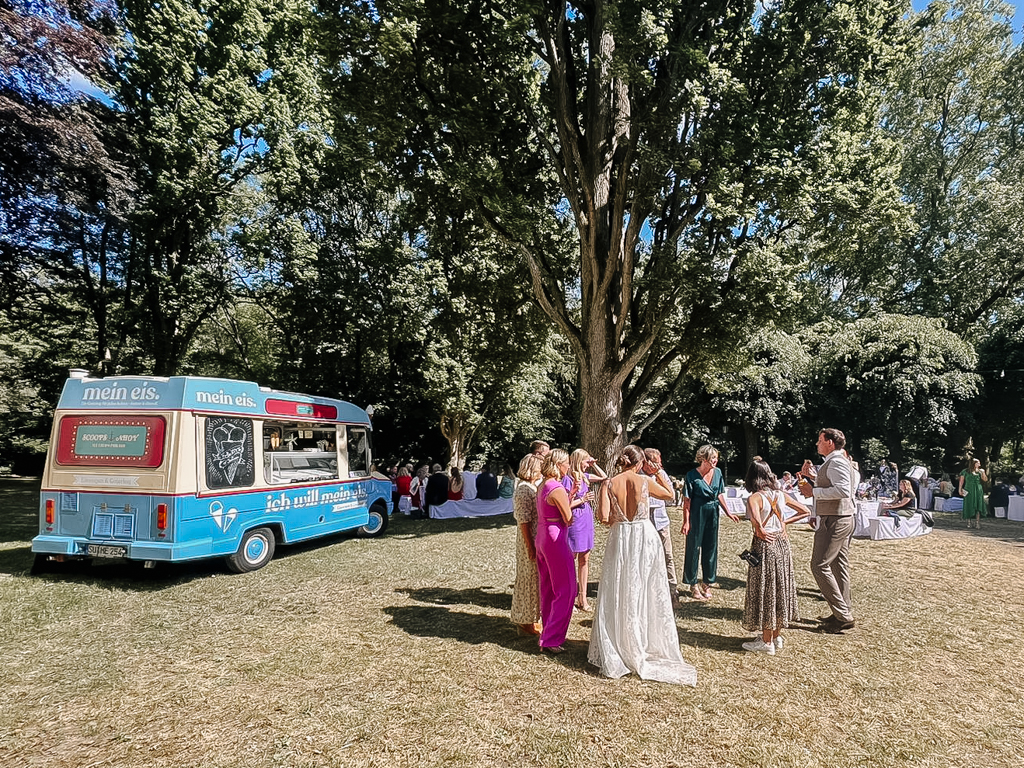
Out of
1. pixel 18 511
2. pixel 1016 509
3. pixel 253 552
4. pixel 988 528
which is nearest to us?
pixel 253 552

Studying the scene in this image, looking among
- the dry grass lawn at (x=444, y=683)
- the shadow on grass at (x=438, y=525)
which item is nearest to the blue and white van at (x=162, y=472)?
the dry grass lawn at (x=444, y=683)

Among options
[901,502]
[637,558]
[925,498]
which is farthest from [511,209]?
[925,498]

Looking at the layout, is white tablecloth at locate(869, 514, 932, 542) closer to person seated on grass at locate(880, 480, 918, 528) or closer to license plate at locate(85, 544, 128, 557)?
person seated on grass at locate(880, 480, 918, 528)

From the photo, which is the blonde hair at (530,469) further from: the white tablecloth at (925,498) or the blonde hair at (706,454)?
the white tablecloth at (925,498)

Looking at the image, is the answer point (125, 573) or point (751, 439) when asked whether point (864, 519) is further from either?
point (751, 439)

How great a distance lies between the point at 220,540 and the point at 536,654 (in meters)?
5.25

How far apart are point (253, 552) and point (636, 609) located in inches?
263

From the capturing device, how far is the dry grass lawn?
4.08 meters

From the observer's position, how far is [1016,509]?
62.1 ft

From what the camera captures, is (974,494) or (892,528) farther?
(974,494)

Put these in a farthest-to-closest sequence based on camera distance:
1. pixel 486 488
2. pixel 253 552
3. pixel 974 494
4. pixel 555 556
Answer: pixel 486 488 → pixel 974 494 → pixel 253 552 → pixel 555 556

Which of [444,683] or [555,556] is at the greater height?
[555,556]

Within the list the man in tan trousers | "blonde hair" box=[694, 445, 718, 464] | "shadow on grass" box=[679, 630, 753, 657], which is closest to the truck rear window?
"shadow on grass" box=[679, 630, 753, 657]

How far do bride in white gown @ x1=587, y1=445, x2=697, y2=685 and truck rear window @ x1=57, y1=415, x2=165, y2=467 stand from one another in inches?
244
